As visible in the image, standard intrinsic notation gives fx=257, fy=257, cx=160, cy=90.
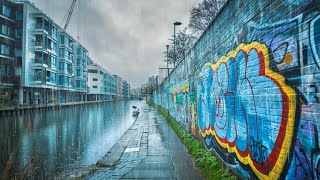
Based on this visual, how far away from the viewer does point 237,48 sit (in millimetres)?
4996

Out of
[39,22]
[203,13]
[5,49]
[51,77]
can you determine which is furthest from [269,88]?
[51,77]

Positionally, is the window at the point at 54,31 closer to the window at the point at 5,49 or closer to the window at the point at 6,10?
the window at the point at 6,10

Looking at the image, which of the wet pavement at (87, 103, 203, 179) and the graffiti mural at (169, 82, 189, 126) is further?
the graffiti mural at (169, 82, 189, 126)

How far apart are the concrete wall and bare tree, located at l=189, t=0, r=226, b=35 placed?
17335mm

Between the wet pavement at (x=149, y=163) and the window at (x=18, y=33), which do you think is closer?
the wet pavement at (x=149, y=163)

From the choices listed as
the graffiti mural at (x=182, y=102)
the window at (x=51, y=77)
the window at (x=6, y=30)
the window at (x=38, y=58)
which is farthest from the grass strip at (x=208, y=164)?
the window at (x=51, y=77)

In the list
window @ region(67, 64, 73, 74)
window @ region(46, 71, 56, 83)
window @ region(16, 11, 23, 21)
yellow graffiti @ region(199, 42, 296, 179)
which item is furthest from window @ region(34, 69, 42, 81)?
yellow graffiti @ region(199, 42, 296, 179)

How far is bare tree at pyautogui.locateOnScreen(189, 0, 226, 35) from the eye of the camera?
22.7 m

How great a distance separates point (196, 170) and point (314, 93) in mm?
4301

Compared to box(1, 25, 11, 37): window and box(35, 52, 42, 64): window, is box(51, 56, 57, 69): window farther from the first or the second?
box(1, 25, 11, 37): window

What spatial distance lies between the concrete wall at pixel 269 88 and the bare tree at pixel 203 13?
56.9 ft

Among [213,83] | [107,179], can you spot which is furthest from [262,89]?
[107,179]

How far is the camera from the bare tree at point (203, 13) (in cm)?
2269

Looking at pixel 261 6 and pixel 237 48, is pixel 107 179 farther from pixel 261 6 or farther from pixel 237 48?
pixel 261 6
